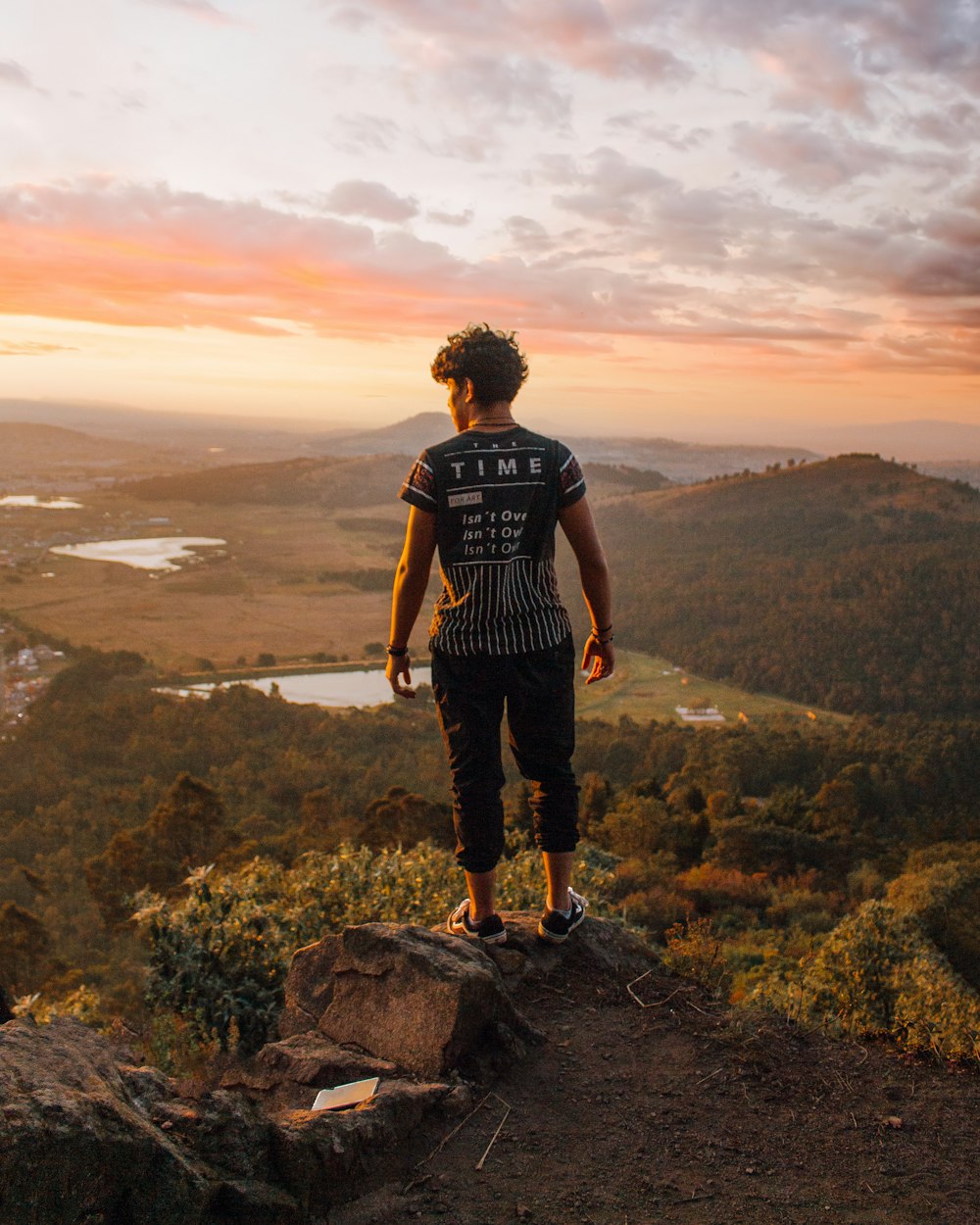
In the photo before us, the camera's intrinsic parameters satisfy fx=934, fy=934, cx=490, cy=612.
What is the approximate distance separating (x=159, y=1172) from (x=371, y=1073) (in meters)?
1.23

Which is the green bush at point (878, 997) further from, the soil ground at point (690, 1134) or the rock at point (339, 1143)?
the rock at point (339, 1143)

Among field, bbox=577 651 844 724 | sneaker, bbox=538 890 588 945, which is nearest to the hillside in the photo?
sneaker, bbox=538 890 588 945

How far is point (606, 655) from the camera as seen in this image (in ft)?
13.6

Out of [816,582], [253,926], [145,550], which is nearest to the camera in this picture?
[253,926]

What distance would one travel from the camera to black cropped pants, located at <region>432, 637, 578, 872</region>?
3.88m

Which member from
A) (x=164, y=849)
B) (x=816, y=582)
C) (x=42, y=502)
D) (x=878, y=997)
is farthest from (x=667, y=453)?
(x=878, y=997)

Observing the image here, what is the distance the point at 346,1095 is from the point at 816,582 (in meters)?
96.3

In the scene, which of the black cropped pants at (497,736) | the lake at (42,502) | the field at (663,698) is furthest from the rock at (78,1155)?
the lake at (42,502)

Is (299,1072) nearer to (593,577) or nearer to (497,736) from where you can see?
(497,736)

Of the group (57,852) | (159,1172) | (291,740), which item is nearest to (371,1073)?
(159,1172)

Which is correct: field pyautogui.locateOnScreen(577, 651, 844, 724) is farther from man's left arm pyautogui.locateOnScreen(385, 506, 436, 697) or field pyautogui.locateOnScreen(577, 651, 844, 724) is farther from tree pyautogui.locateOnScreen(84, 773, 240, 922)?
man's left arm pyautogui.locateOnScreen(385, 506, 436, 697)

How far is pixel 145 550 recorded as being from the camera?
128m

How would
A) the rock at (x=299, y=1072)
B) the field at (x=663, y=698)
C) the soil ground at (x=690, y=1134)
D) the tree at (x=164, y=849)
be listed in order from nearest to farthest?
the soil ground at (x=690, y=1134)
the rock at (x=299, y=1072)
the tree at (x=164, y=849)
the field at (x=663, y=698)

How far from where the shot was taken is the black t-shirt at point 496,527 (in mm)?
3648
